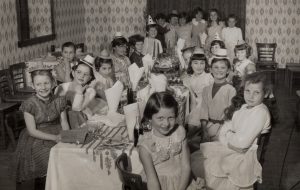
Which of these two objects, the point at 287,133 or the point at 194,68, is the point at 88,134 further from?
the point at 287,133

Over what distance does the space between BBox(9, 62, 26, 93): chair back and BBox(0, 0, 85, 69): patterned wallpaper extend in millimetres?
A: 183

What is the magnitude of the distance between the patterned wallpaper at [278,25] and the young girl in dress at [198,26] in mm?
1076

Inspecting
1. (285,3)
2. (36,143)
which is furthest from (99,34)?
(36,143)

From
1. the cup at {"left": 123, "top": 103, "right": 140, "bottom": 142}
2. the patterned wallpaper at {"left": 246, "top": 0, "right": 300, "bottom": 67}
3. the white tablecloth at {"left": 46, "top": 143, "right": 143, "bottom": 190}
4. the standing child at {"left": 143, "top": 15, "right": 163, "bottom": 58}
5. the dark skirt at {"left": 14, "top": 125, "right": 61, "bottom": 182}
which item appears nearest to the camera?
the white tablecloth at {"left": 46, "top": 143, "right": 143, "bottom": 190}

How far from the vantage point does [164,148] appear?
256 cm

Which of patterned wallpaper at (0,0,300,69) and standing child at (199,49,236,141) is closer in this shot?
standing child at (199,49,236,141)

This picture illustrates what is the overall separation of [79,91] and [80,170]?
913mm

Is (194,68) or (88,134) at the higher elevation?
(194,68)

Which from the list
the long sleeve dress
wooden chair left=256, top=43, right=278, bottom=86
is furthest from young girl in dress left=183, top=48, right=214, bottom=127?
wooden chair left=256, top=43, right=278, bottom=86

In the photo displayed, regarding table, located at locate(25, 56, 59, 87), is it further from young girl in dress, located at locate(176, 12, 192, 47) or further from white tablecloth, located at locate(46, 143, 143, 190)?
white tablecloth, located at locate(46, 143, 143, 190)

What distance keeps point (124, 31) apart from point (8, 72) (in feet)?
15.4

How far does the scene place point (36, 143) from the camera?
10.5 ft

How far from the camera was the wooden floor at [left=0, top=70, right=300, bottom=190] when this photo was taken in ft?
13.2

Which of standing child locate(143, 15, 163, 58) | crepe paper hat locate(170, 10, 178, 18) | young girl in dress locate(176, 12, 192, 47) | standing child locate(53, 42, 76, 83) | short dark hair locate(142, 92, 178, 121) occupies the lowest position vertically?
short dark hair locate(142, 92, 178, 121)
